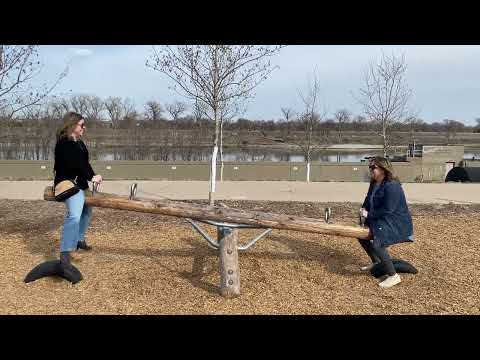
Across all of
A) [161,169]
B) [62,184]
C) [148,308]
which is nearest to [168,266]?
[148,308]

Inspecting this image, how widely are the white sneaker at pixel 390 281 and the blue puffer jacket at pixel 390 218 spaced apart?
33 cm

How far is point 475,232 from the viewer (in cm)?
619

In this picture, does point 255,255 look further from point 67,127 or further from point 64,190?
point 67,127

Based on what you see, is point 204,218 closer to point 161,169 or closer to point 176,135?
point 161,169

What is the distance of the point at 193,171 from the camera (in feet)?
53.6

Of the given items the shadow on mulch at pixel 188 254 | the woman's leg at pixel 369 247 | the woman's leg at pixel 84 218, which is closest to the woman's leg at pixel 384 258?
the woman's leg at pixel 369 247

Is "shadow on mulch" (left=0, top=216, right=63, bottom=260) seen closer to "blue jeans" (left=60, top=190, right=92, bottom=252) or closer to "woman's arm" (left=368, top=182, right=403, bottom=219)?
"blue jeans" (left=60, top=190, right=92, bottom=252)

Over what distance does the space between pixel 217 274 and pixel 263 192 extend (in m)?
7.25

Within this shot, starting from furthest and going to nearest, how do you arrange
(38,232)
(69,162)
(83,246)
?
(38,232)
(83,246)
(69,162)

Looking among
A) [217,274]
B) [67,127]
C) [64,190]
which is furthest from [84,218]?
[217,274]

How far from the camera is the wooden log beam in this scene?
3.73 meters

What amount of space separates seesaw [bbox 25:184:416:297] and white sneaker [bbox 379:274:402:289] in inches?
7.4

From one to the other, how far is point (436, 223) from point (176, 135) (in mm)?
22851

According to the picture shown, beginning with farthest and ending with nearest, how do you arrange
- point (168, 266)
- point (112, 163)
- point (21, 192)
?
point (112, 163) → point (21, 192) → point (168, 266)
